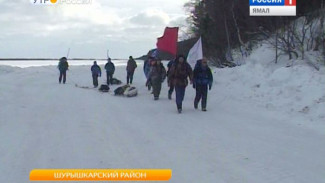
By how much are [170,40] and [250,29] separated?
292 inches

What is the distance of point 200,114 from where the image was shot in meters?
11.6

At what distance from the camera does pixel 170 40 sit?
1777cm

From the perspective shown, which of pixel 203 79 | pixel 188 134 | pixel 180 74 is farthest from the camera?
pixel 203 79

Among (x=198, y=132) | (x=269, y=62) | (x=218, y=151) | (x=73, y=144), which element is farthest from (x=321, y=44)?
(x=73, y=144)

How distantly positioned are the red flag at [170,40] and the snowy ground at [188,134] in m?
3.33

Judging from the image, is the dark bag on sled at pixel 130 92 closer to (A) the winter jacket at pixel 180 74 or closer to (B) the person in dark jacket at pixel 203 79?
(A) the winter jacket at pixel 180 74

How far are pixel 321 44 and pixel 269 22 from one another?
3.87 meters

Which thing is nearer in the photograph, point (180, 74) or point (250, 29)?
point (180, 74)

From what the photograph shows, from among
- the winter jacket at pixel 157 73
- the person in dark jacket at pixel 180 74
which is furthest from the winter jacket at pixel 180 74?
the winter jacket at pixel 157 73

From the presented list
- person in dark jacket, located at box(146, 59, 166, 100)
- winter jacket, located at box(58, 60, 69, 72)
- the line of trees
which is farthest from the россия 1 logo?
winter jacket, located at box(58, 60, 69, 72)

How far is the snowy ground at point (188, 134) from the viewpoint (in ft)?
20.7

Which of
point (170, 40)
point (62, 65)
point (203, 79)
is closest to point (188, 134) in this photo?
point (203, 79)

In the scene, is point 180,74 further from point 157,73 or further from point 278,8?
point 278,8

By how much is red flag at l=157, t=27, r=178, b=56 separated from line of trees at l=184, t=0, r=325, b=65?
195 inches
